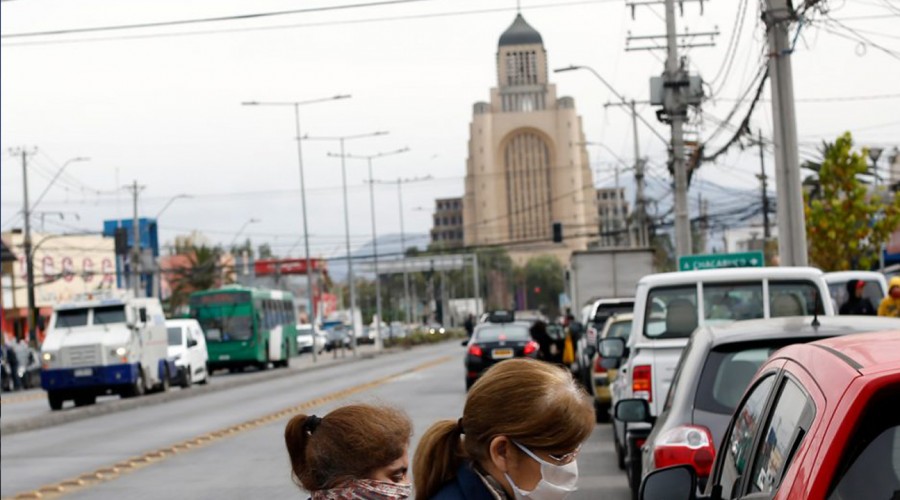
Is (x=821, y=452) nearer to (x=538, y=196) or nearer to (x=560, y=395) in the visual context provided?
(x=560, y=395)

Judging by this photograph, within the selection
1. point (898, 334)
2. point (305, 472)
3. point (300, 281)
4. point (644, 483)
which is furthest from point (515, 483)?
point (300, 281)

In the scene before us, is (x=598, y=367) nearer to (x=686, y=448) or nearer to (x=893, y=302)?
(x=893, y=302)

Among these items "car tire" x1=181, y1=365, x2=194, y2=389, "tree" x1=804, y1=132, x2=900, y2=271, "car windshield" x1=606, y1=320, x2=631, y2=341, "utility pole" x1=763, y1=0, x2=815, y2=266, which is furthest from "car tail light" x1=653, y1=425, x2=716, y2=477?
"tree" x1=804, y1=132, x2=900, y2=271

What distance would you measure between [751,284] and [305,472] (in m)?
9.69

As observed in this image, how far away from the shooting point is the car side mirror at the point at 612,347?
49.6 feet

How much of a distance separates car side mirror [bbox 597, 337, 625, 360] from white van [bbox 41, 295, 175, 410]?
2233 cm

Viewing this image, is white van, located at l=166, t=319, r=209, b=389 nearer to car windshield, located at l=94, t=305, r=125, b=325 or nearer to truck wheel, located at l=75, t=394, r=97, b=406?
truck wheel, located at l=75, t=394, r=97, b=406

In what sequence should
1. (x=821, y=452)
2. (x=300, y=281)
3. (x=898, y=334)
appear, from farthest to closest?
1. (x=300, y=281)
2. (x=898, y=334)
3. (x=821, y=452)

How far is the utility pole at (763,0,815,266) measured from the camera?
21.1 metres

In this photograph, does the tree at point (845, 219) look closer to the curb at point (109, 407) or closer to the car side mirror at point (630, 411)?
the curb at point (109, 407)

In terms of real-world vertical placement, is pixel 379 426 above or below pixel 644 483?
above

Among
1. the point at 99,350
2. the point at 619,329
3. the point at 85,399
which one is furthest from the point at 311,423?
the point at 85,399

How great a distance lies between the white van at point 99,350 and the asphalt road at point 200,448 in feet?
4.56

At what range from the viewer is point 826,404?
3.63m
